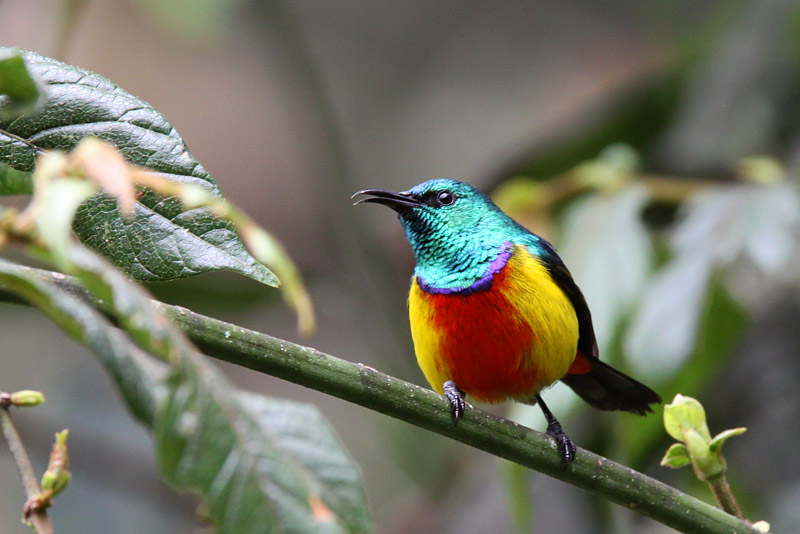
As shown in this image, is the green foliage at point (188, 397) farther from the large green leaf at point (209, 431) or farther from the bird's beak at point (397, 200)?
the bird's beak at point (397, 200)

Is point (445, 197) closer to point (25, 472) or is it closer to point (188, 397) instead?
point (25, 472)

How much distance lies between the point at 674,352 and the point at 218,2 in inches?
120

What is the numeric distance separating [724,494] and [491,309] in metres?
1.15

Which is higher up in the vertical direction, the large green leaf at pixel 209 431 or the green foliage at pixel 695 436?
the large green leaf at pixel 209 431

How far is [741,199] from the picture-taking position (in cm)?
329

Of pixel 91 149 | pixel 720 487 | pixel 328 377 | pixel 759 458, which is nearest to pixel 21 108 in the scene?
pixel 91 149

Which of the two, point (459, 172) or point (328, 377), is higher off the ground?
point (328, 377)

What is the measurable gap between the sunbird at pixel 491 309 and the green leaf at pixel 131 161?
1.49m

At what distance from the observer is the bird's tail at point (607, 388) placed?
3062 millimetres

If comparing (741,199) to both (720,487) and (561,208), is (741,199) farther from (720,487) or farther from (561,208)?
(720,487)

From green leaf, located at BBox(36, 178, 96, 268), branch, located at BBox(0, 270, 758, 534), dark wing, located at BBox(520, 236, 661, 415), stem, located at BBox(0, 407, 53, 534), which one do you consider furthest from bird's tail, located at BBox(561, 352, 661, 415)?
green leaf, located at BBox(36, 178, 96, 268)

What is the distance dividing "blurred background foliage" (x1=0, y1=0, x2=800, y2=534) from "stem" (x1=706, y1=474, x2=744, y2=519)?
44.4 inches

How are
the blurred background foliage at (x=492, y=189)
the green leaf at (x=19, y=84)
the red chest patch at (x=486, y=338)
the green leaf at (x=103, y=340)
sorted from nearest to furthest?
the green leaf at (x=103, y=340) < the green leaf at (x=19, y=84) < the red chest patch at (x=486, y=338) < the blurred background foliage at (x=492, y=189)

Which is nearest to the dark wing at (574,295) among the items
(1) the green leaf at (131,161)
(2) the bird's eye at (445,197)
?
(2) the bird's eye at (445,197)
